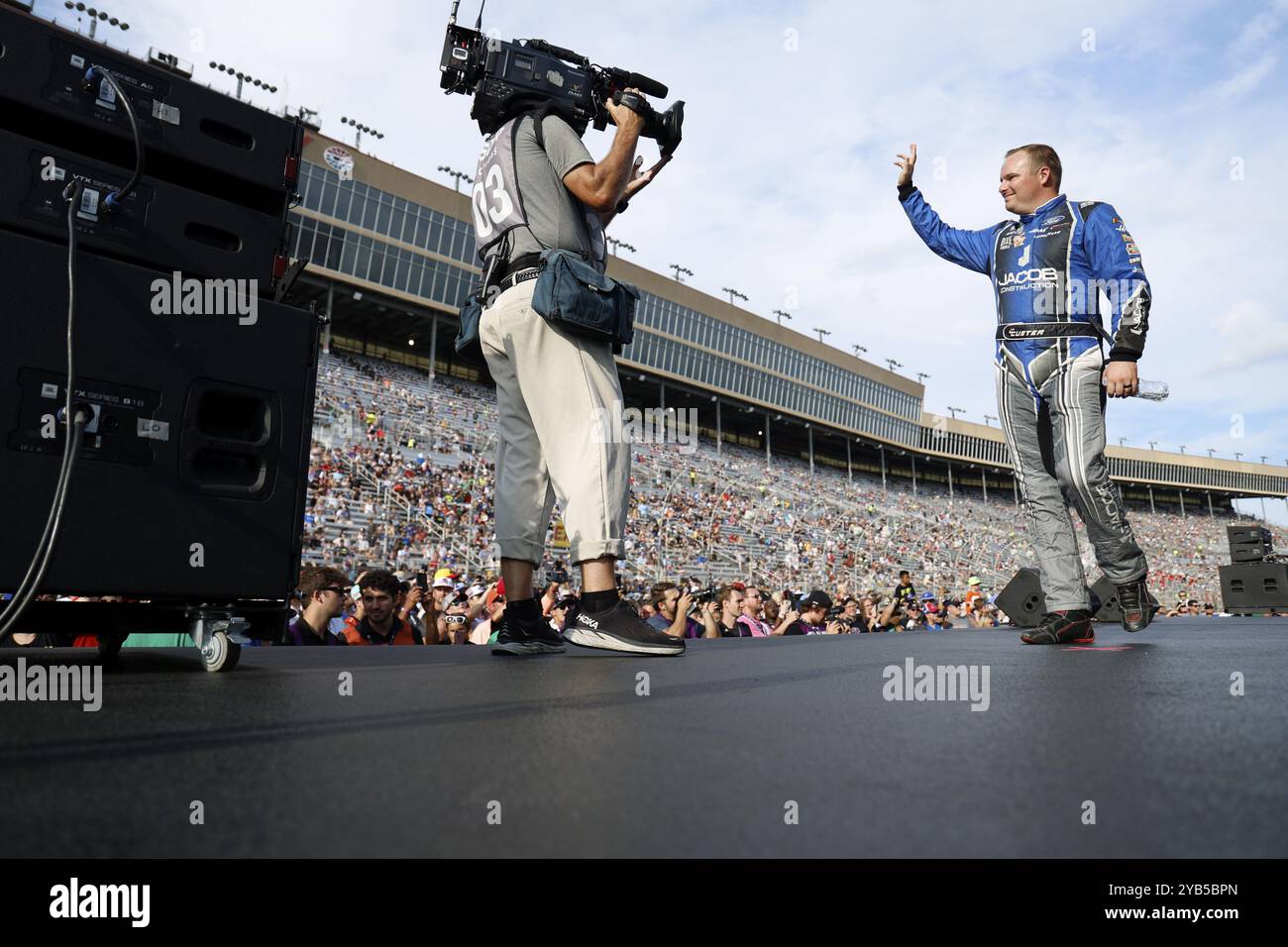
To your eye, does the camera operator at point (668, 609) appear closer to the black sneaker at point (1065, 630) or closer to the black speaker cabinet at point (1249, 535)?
the black sneaker at point (1065, 630)

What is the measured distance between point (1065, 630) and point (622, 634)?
69.1 inches

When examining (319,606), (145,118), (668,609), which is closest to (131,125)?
(145,118)

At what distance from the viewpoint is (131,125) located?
6.04 ft

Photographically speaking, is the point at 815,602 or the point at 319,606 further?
the point at 815,602

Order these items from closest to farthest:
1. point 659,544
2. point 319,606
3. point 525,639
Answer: point 525,639 → point 319,606 → point 659,544

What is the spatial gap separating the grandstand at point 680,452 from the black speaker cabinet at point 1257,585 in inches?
420

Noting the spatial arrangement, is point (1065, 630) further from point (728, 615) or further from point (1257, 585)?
point (1257, 585)

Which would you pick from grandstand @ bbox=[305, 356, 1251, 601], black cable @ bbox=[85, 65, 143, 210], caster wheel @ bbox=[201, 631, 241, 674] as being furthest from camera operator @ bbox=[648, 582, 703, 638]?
grandstand @ bbox=[305, 356, 1251, 601]

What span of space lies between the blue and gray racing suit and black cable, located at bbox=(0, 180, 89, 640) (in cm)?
305

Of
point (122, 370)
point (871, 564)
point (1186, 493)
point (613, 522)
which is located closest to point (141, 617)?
point (122, 370)

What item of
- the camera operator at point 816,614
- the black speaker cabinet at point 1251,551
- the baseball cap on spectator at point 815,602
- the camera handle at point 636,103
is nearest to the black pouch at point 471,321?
the camera handle at point 636,103

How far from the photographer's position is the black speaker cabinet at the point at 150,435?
153cm

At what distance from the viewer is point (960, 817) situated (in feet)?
1.88

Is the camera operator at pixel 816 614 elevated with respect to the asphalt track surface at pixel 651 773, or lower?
elevated
